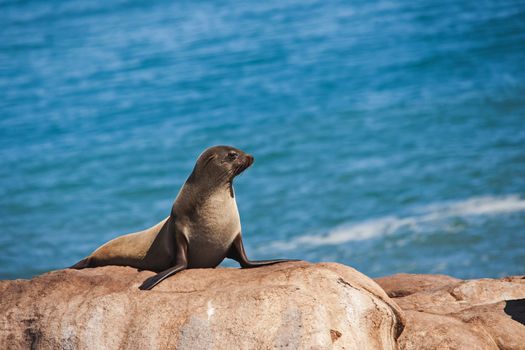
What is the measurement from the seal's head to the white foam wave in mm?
6480

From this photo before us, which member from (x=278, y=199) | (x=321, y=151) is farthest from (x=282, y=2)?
(x=278, y=199)

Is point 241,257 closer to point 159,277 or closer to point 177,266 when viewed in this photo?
point 177,266

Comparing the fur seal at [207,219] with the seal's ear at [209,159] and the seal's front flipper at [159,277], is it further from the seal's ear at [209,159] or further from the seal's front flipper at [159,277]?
the seal's front flipper at [159,277]

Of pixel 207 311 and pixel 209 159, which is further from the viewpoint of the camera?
pixel 209 159

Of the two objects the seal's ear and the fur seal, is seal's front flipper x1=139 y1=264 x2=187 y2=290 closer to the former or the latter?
the fur seal

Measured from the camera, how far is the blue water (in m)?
12.9

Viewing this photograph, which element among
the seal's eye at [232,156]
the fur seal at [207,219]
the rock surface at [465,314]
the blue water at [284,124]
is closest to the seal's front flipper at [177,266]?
the fur seal at [207,219]

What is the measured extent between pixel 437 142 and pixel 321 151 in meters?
1.98

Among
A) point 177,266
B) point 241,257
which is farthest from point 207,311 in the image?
point 241,257

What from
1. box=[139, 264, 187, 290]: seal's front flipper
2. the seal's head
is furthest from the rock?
the seal's head

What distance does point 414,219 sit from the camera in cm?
1316

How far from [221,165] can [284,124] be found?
11.1 meters

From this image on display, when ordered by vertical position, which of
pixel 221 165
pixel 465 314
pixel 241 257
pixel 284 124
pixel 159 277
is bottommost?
pixel 284 124

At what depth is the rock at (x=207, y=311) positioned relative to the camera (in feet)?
16.4
